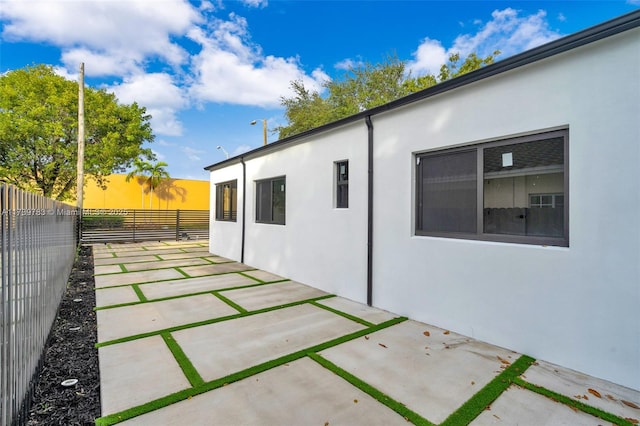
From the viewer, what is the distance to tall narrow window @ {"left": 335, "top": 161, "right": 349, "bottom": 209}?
488 centimetres

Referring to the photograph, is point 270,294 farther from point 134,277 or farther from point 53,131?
point 53,131

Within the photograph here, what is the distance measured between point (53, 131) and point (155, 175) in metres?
5.81

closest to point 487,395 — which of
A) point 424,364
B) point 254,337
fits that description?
point 424,364

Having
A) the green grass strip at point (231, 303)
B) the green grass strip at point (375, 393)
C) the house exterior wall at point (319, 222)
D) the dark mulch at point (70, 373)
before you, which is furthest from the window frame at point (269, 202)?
the green grass strip at point (375, 393)

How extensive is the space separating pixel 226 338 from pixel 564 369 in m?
3.13

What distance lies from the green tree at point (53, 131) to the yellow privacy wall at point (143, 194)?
3.49 feet


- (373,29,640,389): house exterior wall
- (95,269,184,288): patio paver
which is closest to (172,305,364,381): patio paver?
(373,29,640,389): house exterior wall

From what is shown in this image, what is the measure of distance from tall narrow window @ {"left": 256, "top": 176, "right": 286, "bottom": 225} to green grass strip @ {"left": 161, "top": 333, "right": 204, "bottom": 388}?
11.7ft

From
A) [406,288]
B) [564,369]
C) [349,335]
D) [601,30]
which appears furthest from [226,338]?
[601,30]

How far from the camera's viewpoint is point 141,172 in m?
18.4

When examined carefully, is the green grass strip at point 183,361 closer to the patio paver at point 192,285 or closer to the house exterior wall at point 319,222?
the patio paver at point 192,285

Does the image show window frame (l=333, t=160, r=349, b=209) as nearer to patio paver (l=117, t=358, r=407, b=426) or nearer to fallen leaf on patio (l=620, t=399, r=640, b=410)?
patio paver (l=117, t=358, r=407, b=426)

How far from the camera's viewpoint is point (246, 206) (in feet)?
25.2

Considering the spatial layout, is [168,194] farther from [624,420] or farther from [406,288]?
[624,420]
